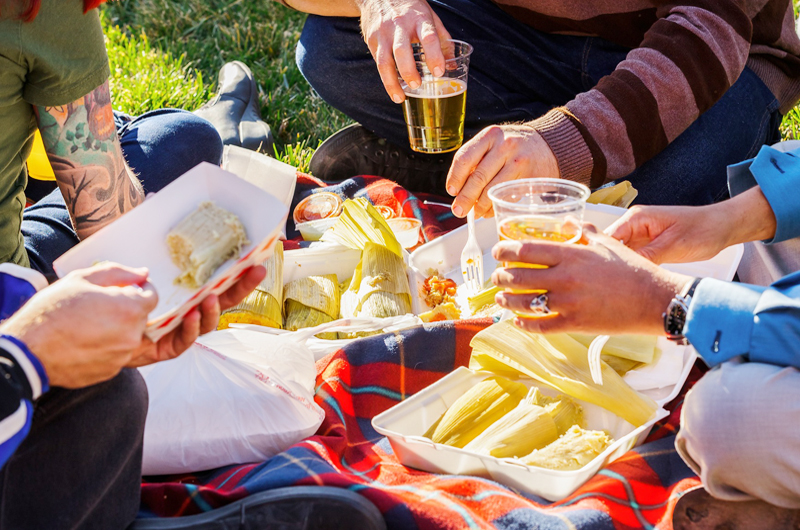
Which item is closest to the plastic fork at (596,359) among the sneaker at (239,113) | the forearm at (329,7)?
the forearm at (329,7)

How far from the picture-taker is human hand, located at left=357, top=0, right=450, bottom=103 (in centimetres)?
209

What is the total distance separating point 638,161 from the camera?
2355mm

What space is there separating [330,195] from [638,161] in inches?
48.1

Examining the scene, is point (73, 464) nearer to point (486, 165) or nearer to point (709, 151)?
point (486, 165)

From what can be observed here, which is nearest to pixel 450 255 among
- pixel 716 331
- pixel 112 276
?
pixel 716 331

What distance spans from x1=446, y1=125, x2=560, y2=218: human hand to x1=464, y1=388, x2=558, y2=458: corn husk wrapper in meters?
0.56

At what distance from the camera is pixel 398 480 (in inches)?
61.5

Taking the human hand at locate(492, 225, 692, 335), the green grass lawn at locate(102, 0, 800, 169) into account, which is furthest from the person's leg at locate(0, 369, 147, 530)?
the green grass lawn at locate(102, 0, 800, 169)

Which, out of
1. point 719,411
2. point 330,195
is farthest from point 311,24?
point 719,411

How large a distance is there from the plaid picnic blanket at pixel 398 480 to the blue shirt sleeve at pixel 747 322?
332 mm

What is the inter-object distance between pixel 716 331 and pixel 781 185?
0.71 meters

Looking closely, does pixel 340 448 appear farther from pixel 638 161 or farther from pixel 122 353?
pixel 638 161

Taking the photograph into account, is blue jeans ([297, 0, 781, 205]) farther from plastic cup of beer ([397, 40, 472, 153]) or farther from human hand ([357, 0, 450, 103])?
plastic cup of beer ([397, 40, 472, 153])

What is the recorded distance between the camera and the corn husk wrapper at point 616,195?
235cm
